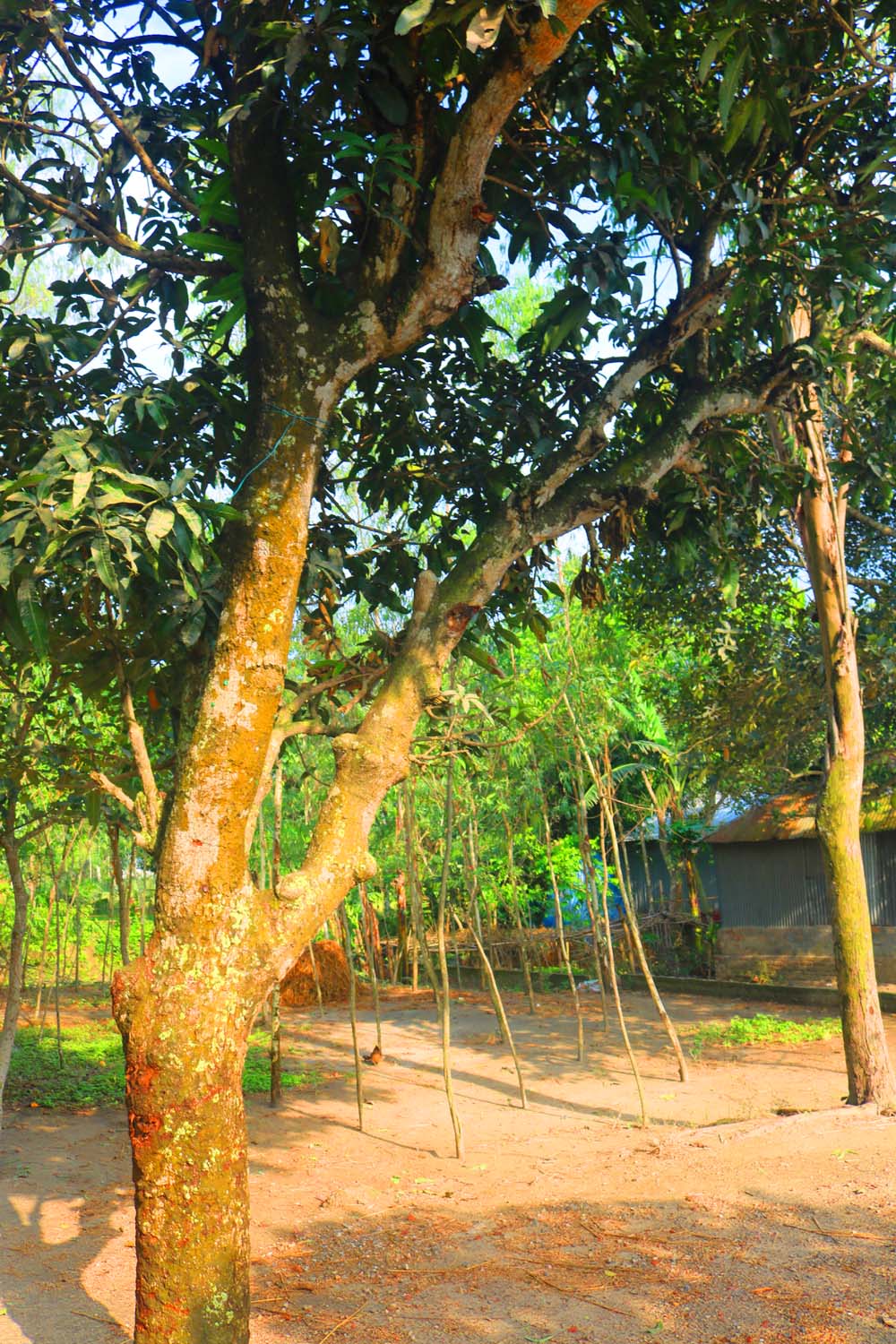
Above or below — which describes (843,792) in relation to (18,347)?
below

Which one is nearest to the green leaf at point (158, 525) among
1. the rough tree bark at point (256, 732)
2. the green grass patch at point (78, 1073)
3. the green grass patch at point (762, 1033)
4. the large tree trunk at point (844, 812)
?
the rough tree bark at point (256, 732)

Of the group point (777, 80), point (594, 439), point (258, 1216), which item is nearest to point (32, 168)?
point (594, 439)

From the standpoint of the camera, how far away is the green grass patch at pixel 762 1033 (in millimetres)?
10484

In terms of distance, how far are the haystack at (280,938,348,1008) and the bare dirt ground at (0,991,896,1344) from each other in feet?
22.5

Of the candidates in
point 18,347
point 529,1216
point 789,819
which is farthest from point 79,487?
point 789,819

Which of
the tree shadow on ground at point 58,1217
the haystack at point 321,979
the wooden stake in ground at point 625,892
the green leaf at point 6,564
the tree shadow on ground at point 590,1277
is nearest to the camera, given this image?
the green leaf at point 6,564

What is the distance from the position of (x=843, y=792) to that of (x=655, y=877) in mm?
12510

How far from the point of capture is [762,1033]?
10750mm

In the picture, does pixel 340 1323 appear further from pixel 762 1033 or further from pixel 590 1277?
pixel 762 1033

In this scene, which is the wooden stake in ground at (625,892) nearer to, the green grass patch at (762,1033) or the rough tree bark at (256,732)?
the green grass patch at (762,1033)

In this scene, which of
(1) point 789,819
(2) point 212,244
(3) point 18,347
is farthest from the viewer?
(1) point 789,819

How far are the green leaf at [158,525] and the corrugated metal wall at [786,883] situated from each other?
12107 mm

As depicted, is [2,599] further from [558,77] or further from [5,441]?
[558,77]

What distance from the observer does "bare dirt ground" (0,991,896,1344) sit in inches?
166
